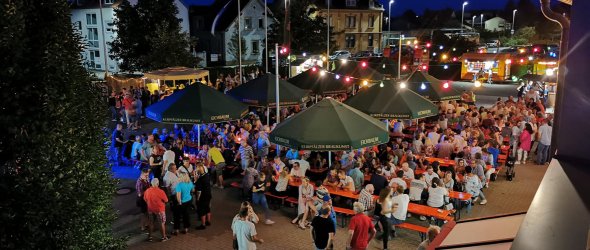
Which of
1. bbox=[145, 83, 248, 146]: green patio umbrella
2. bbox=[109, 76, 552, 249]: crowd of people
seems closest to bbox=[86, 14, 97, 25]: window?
bbox=[109, 76, 552, 249]: crowd of people

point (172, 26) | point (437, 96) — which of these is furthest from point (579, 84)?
point (172, 26)

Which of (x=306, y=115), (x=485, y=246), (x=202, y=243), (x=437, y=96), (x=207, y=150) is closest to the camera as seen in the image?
(x=485, y=246)

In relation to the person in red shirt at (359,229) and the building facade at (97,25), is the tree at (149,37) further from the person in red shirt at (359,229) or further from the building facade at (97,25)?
the person in red shirt at (359,229)

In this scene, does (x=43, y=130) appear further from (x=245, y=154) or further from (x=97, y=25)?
(x=97, y=25)

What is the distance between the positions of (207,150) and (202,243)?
3780 mm

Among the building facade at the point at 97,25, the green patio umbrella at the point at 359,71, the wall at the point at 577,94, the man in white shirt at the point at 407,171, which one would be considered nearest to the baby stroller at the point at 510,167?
the man in white shirt at the point at 407,171

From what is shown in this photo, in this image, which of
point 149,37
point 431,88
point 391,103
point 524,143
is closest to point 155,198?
point 391,103

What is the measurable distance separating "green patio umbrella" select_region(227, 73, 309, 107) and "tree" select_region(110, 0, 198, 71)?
53.3 ft

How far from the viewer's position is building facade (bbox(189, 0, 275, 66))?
5166 cm

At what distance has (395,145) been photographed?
588 inches

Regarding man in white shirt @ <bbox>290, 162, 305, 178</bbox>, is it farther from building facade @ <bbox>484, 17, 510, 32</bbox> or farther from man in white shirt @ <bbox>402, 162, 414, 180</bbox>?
building facade @ <bbox>484, 17, 510, 32</bbox>

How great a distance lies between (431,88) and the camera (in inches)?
783

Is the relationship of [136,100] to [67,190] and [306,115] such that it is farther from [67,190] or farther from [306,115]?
[67,190]

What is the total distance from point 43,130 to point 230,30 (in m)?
48.2
